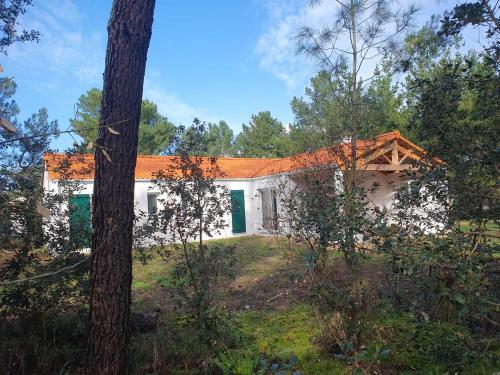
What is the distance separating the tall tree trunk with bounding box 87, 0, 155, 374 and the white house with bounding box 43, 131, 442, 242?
298 cm

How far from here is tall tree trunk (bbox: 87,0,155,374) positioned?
313 cm

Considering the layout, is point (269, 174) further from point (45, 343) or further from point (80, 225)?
point (45, 343)

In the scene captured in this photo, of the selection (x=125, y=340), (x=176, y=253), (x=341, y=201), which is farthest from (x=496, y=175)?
(x=176, y=253)

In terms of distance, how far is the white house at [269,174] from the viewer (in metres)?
7.69

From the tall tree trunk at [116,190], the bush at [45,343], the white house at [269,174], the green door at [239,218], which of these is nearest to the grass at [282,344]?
the tall tree trunk at [116,190]

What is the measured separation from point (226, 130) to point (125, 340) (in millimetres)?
51035

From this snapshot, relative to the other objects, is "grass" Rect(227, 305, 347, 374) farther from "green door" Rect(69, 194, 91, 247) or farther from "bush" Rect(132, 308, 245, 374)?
"green door" Rect(69, 194, 91, 247)

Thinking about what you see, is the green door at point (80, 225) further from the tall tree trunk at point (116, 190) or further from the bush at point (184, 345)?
the tall tree trunk at point (116, 190)

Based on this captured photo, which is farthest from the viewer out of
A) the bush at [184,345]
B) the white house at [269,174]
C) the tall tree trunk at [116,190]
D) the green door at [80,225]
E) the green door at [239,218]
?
the green door at [239,218]

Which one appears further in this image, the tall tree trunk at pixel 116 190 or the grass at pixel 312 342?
the grass at pixel 312 342

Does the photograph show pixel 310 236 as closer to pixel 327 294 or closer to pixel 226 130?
pixel 327 294

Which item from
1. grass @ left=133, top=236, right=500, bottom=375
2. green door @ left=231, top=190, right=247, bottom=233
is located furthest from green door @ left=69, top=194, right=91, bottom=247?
green door @ left=231, top=190, right=247, bottom=233

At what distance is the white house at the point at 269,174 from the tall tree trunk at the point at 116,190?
9.78 ft

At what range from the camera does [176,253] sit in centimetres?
566
